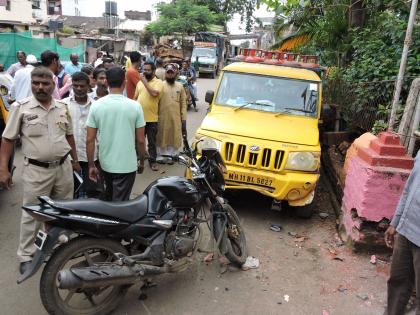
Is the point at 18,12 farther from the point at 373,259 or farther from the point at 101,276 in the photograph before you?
the point at 373,259

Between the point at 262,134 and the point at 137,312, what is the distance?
2.59 m

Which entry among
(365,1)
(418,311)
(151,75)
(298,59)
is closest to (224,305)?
(418,311)

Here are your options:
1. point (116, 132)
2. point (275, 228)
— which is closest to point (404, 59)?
point (275, 228)

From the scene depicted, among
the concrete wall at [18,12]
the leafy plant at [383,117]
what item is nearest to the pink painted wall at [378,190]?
the leafy plant at [383,117]

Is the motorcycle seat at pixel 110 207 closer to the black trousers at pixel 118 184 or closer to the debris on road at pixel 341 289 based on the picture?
the black trousers at pixel 118 184

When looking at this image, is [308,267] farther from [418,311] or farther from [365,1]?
[365,1]

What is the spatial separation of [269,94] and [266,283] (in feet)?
9.71

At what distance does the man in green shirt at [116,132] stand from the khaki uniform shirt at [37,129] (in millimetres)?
314

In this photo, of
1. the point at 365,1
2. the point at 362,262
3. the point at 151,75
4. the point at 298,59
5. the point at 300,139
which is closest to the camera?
the point at 362,262

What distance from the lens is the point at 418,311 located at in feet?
8.38

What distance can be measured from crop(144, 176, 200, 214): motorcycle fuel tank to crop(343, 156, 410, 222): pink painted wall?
1.80 m

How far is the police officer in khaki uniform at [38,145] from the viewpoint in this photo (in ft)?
9.86

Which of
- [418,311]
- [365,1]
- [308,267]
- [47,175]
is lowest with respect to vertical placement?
[308,267]

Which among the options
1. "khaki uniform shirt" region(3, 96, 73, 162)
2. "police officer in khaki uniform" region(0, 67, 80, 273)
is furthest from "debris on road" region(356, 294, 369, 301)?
"khaki uniform shirt" region(3, 96, 73, 162)
